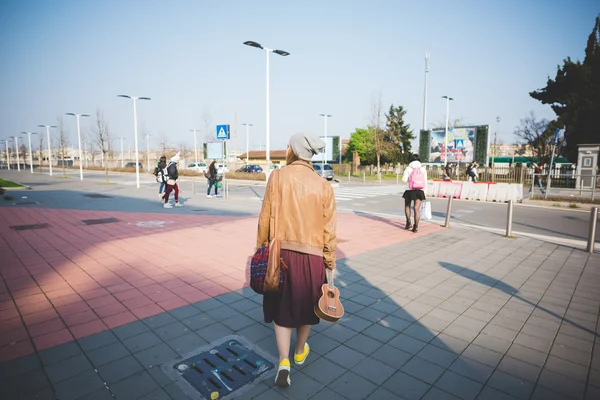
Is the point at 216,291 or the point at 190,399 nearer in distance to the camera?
the point at 190,399

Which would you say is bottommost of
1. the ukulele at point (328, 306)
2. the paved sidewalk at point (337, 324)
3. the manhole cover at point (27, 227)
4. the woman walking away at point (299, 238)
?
the paved sidewalk at point (337, 324)

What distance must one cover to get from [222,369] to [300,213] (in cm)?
153

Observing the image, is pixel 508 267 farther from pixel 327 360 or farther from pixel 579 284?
pixel 327 360

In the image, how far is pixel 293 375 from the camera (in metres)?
2.79

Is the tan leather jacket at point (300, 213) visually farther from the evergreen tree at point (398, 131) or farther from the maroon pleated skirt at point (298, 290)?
the evergreen tree at point (398, 131)

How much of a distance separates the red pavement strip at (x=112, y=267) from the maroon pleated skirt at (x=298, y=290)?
2020 mm

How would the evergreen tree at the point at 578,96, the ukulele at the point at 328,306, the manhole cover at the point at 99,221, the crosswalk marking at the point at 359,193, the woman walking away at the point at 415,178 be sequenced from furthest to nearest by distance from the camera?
the evergreen tree at the point at 578,96 → the crosswalk marking at the point at 359,193 → the manhole cover at the point at 99,221 → the woman walking away at the point at 415,178 → the ukulele at the point at 328,306

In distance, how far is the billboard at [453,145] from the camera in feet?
96.8

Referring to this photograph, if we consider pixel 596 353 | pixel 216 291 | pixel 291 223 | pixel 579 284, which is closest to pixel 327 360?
pixel 291 223

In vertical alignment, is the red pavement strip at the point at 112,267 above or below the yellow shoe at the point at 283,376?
below

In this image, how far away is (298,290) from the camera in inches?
102

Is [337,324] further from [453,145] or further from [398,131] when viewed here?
[398,131]

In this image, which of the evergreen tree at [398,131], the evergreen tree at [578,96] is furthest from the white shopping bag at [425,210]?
the evergreen tree at [398,131]

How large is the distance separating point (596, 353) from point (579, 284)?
234 centimetres
